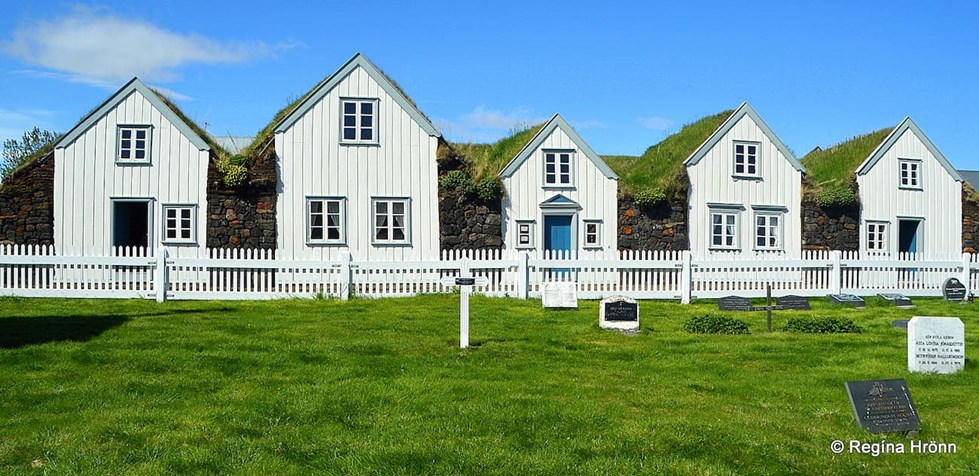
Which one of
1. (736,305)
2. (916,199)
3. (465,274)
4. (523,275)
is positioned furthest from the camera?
(916,199)

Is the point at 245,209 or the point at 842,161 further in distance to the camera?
the point at 842,161

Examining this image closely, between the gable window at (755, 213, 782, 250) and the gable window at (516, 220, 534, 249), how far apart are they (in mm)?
7820

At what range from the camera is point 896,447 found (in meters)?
6.97

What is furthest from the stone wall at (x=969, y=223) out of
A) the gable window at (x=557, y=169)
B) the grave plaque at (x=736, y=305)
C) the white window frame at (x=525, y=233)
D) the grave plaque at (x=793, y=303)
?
the grave plaque at (x=736, y=305)

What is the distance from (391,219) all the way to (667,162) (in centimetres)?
1034

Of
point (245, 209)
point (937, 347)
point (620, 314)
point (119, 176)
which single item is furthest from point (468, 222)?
point (937, 347)

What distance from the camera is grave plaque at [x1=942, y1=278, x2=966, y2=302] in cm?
2122

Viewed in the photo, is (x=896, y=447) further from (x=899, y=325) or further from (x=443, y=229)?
(x=443, y=229)

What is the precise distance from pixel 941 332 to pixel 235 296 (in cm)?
1447

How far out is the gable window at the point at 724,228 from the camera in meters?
27.1

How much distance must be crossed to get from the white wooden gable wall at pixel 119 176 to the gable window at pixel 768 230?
57.7 ft

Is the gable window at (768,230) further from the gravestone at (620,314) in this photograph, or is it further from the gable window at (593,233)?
the gravestone at (620,314)

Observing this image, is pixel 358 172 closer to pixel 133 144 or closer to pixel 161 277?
pixel 133 144

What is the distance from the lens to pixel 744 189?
27.5m
